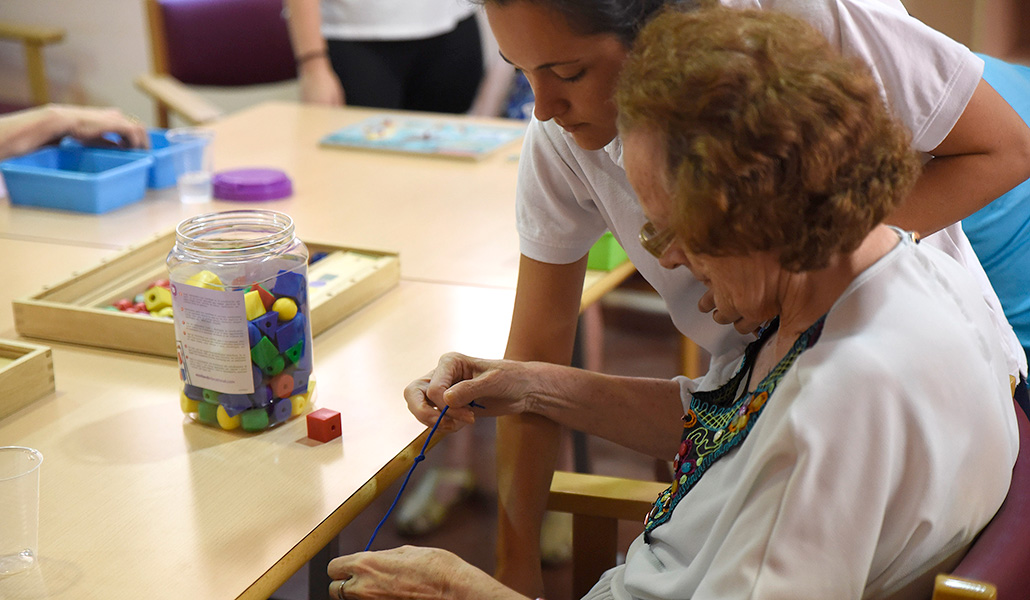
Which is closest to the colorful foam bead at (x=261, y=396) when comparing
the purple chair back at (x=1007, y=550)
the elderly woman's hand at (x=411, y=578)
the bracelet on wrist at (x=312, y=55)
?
the elderly woman's hand at (x=411, y=578)

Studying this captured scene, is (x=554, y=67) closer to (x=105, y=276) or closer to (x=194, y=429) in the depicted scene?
(x=194, y=429)

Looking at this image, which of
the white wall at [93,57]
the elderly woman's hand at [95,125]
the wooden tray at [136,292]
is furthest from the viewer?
the white wall at [93,57]

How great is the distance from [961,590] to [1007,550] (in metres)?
0.12

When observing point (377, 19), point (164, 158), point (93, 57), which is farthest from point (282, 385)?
point (93, 57)

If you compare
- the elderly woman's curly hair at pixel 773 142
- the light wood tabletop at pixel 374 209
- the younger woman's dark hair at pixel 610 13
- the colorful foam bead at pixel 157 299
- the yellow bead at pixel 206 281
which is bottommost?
the light wood tabletop at pixel 374 209

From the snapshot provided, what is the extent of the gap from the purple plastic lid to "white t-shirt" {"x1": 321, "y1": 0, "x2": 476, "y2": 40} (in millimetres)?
1034

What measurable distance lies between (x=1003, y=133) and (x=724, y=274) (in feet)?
1.60

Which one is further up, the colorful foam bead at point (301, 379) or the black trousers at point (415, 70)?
the black trousers at point (415, 70)

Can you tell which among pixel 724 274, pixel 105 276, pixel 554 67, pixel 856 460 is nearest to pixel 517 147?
pixel 105 276

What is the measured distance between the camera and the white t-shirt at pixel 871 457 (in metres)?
0.82

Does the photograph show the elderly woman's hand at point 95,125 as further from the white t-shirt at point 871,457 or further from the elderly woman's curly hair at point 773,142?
the white t-shirt at point 871,457

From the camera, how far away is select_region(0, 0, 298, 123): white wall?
4.96 metres

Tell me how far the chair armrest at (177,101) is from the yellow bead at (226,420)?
178 cm

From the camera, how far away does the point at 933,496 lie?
83 cm
